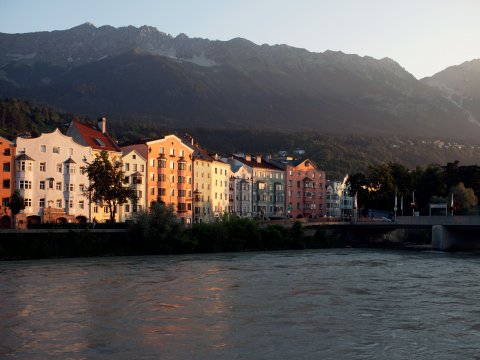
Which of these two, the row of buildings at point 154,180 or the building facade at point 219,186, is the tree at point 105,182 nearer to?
the row of buildings at point 154,180

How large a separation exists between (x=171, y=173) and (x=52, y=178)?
28990mm

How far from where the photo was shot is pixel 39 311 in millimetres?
38844

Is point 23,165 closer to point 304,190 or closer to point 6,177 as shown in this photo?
point 6,177

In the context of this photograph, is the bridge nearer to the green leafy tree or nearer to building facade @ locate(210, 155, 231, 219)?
building facade @ locate(210, 155, 231, 219)

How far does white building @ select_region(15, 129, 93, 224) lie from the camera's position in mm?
98000

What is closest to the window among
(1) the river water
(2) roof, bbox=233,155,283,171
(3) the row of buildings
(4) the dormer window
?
(3) the row of buildings

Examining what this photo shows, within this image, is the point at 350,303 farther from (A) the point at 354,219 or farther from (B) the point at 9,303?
(A) the point at 354,219

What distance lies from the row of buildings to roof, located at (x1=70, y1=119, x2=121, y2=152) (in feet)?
0.56

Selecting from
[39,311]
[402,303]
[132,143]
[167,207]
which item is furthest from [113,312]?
[132,143]

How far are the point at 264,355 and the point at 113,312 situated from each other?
13.6 meters

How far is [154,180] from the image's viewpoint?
122 metres

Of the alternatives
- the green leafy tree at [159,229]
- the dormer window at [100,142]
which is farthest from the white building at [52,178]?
the green leafy tree at [159,229]

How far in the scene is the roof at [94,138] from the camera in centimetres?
11150

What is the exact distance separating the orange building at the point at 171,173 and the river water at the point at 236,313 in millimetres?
55206
